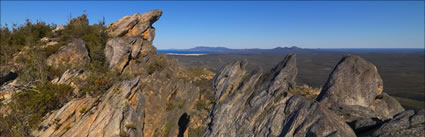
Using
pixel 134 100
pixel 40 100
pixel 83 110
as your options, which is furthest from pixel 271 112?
pixel 40 100

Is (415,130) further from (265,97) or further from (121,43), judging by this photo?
(121,43)

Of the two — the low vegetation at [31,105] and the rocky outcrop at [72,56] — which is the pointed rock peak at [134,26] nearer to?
the rocky outcrop at [72,56]

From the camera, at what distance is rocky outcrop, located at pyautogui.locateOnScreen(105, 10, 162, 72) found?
18922 millimetres

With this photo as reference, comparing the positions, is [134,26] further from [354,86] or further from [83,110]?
[354,86]

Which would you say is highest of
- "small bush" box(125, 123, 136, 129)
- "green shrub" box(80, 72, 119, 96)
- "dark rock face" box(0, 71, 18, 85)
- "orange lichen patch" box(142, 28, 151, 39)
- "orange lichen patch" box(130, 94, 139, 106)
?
"orange lichen patch" box(142, 28, 151, 39)

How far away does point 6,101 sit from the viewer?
11.9m

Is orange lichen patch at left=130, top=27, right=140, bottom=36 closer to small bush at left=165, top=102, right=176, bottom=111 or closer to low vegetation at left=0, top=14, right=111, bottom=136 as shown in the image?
low vegetation at left=0, top=14, right=111, bottom=136

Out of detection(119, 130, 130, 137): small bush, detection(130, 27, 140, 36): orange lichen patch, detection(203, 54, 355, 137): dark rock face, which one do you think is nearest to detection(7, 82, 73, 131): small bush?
detection(119, 130, 130, 137): small bush

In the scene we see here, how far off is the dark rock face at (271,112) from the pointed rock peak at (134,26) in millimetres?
12858

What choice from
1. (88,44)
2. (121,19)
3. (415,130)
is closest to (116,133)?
(88,44)

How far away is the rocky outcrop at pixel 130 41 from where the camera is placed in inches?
745

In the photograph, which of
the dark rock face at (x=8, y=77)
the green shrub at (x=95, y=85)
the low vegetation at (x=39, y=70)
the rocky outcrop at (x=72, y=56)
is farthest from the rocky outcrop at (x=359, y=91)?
the dark rock face at (x=8, y=77)

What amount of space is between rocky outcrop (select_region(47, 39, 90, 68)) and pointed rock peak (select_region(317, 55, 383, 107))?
75.6 ft

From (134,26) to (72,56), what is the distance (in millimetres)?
8659
